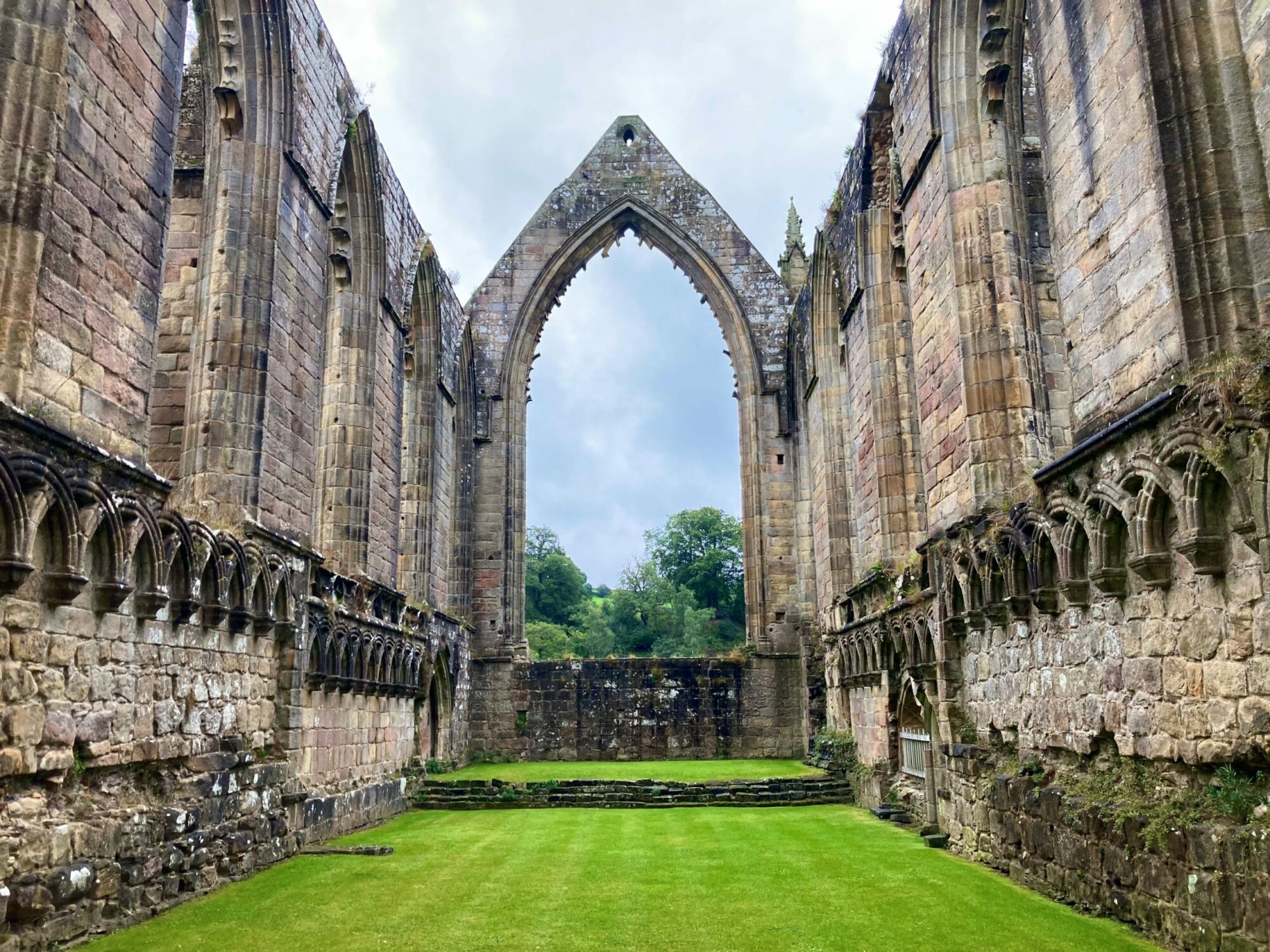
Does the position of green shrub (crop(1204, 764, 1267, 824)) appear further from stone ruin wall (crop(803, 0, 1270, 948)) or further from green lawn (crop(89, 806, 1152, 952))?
green lawn (crop(89, 806, 1152, 952))

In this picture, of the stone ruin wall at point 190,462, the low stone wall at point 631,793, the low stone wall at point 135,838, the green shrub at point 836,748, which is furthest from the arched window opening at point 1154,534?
the green shrub at point 836,748

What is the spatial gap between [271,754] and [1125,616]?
257 inches

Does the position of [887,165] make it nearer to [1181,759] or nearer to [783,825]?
[783,825]

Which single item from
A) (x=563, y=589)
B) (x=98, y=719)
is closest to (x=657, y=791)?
(x=98, y=719)

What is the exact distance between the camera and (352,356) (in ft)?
38.9

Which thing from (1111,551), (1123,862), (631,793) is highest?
(1111,551)

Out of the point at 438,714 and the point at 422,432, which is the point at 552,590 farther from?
the point at 422,432

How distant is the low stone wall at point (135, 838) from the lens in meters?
4.73

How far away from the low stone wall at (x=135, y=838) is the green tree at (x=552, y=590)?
41.5 metres

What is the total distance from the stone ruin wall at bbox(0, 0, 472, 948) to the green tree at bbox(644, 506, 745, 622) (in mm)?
33067

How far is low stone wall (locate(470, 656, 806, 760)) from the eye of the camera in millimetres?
17516

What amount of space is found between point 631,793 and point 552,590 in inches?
1505

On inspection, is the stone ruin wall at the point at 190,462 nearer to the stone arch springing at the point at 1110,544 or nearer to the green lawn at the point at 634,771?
the green lawn at the point at 634,771

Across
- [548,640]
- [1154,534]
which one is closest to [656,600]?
[548,640]
